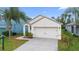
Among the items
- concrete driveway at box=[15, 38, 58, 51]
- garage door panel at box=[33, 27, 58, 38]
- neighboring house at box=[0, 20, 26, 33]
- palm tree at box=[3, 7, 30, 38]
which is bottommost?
concrete driveway at box=[15, 38, 58, 51]

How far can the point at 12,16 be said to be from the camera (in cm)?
698

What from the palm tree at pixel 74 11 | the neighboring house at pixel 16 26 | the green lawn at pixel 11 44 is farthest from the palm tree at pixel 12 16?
the palm tree at pixel 74 11

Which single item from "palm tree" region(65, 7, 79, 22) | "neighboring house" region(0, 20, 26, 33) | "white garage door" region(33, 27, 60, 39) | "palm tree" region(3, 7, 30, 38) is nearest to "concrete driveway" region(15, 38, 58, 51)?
"white garage door" region(33, 27, 60, 39)

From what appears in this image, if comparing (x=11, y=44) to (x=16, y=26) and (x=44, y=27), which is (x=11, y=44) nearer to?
(x=16, y=26)

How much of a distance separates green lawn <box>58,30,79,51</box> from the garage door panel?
0.14m

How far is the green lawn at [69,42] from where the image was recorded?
6.98 meters

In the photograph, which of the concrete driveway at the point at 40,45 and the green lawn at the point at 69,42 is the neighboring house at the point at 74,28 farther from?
the concrete driveway at the point at 40,45

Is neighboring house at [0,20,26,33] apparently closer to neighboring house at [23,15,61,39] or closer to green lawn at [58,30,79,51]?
neighboring house at [23,15,61,39]

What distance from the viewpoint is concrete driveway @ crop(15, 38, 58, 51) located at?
22.9 feet

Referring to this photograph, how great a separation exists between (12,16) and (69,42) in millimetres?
945

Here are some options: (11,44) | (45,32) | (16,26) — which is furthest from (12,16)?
(45,32)

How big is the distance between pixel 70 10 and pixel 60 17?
0.18 metres
